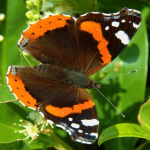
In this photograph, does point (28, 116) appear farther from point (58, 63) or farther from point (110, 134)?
point (110, 134)

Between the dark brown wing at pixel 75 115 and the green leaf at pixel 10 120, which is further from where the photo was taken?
the green leaf at pixel 10 120

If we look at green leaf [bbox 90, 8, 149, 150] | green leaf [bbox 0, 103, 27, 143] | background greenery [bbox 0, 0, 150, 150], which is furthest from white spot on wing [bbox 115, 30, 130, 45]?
green leaf [bbox 0, 103, 27, 143]

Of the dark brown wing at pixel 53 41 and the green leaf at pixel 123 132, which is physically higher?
the dark brown wing at pixel 53 41

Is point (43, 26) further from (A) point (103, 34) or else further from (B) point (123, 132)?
(B) point (123, 132)

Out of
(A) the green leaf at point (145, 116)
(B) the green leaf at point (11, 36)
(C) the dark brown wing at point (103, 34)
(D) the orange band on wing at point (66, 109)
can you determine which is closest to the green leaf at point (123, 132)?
(A) the green leaf at point (145, 116)

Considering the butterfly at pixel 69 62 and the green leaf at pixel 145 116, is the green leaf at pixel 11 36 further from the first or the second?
the green leaf at pixel 145 116

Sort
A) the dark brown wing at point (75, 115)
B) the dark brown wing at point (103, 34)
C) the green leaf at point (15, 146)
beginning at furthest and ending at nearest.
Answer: the green leaf at point (15, 146), the dark brown wing at point (103, 34), the dark brown wing at point (75, 115)

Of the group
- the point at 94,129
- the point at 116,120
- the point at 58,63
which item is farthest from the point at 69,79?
the point at 116,120

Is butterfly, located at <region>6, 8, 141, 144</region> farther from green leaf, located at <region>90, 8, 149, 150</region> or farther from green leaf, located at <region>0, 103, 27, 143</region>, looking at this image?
green leaf, located at <region>90, 8, 149, 150</region>
